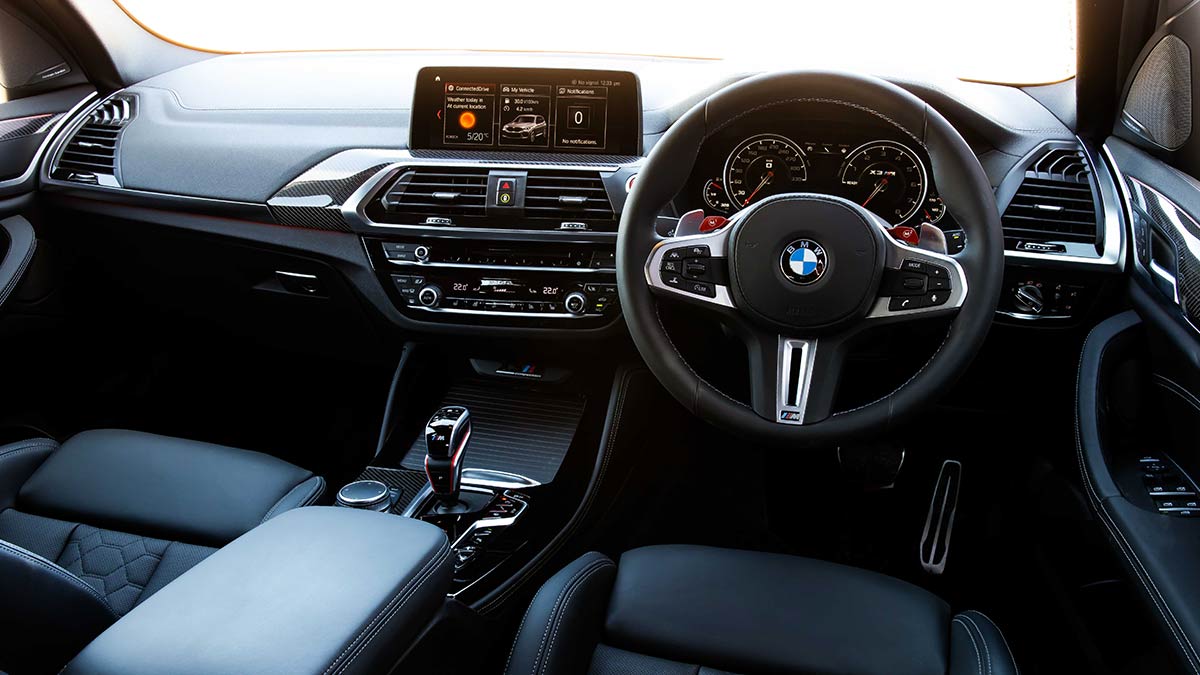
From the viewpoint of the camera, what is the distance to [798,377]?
148 cm

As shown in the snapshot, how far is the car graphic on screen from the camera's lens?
2.07 metres

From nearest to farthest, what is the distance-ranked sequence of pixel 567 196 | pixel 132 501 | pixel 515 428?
pixel 132 501 → pixel 567 196 → pixel 515 428

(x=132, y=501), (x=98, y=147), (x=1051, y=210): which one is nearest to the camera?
(x=132, y=501)

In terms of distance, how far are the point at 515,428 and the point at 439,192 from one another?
597 mm

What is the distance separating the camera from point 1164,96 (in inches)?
73.3

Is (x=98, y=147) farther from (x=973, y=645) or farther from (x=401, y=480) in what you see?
(x=973, y=645)

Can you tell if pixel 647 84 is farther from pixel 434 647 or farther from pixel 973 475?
pixel 434 647

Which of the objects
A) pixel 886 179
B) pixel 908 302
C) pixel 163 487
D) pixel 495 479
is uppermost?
pixel 886 179

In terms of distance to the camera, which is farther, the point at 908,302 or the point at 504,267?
the point at 504,267

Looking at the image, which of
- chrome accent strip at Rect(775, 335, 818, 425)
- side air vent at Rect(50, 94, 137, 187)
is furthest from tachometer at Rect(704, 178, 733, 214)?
side air vent at Rect(50, 94, 137, 187)

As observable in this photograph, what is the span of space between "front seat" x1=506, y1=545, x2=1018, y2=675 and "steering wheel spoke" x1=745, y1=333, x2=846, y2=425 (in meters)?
0.24

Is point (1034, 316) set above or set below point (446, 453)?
above

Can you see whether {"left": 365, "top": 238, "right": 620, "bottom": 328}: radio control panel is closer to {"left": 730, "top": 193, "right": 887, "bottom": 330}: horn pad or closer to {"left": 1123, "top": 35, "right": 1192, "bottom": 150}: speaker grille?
{"left": 730, "top": 193, "right": 887, "bottom": 330}: horn pad

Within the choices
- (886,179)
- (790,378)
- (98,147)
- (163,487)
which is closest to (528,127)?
(886,179)
